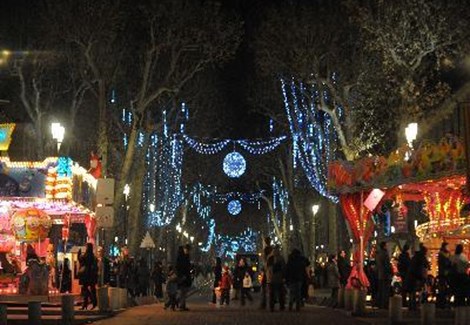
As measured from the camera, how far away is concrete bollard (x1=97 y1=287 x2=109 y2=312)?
944 inches

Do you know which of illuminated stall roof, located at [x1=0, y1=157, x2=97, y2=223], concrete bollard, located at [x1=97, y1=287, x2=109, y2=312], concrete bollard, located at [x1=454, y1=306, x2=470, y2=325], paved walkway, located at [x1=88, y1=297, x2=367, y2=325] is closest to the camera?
concrete bollard, located at [x1=454, y1=306, x2=470, y2=325]

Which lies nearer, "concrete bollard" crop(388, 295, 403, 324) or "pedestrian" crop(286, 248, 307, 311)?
"concrete bollard" crop(388, 295, 403, 324)

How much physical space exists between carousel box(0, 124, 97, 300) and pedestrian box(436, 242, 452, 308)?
12181 millimetres

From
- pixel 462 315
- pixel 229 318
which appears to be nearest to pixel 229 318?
pixel 229 318

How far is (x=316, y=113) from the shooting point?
40281mm

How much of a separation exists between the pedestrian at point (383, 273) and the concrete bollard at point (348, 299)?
976mm

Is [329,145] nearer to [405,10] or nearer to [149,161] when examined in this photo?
[405,10]

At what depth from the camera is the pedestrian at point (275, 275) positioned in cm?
2498

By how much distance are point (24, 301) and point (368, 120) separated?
52.9ft

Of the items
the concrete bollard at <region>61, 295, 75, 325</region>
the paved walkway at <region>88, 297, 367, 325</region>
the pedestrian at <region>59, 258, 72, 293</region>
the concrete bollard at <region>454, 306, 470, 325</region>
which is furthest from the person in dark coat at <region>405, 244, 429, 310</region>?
the pedestrian at <region>59, 258, 72, 293</region>

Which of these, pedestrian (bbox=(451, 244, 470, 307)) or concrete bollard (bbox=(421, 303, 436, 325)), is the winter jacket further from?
concrete bollard (bbox=(421, 303, 436, 325))

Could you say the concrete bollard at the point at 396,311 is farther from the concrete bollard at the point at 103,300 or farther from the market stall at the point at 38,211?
the market stall at the point at 38,211

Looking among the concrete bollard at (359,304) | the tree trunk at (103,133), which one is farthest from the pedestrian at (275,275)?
the tree trunk at (103,133)

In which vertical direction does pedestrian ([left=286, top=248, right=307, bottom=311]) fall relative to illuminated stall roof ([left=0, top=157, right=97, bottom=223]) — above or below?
below
